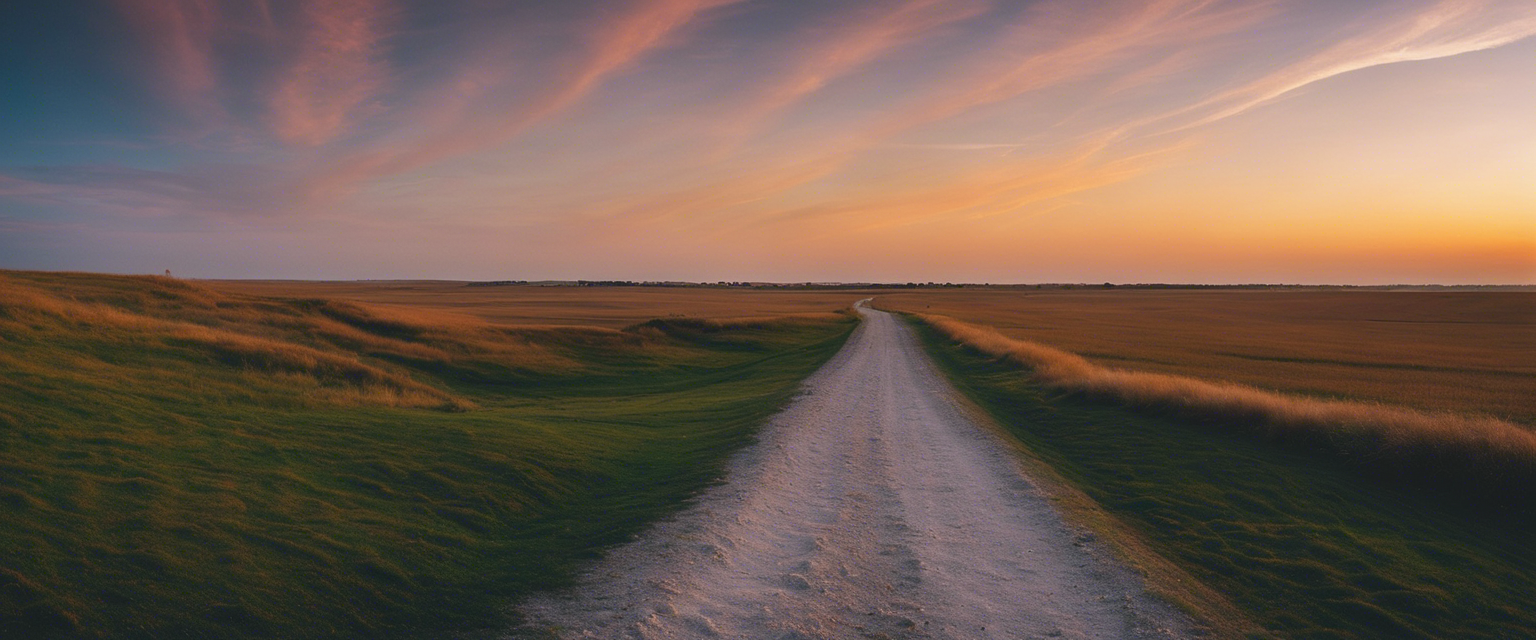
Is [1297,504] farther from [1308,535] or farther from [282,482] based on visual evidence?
[282,482]

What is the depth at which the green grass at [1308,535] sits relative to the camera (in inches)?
315

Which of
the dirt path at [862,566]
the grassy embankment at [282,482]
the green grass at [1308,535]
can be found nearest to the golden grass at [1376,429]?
the green grass at [1308,535]

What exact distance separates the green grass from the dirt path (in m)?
1.49

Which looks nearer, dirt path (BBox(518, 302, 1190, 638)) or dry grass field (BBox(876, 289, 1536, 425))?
dirt path (BBox(518, 302, 1190, 638))

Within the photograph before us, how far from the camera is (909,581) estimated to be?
8.27 meters

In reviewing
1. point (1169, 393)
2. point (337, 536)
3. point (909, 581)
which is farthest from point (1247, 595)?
point (1169, 393)

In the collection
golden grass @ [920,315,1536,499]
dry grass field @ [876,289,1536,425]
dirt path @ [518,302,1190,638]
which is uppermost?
golden grass @ [920,315,1536,499]

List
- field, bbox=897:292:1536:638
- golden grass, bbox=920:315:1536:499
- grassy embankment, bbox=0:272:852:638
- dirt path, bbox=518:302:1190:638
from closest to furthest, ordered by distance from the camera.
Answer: grassy embankment, bbox=0:272:852:638 → dirt path, bbox=518:302:1190:638 → field, bbox=897:292:1536:638 → golden grass, bbox=920:315:1536:499

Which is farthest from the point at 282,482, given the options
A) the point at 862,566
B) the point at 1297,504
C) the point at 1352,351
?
the point at 1352,351

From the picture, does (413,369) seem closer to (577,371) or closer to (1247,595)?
(577,371)

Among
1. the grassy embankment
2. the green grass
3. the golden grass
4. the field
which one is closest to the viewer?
the grassy embankment

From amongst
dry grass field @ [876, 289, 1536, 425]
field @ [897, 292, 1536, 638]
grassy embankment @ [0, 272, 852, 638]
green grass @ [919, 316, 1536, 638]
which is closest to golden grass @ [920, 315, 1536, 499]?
field @ [897, 292, 1536, 638]

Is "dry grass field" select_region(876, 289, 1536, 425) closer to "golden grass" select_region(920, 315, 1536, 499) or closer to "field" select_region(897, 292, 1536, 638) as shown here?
"field" select_region(897, 292, 1536, 638)

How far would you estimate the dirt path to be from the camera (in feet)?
23.5
